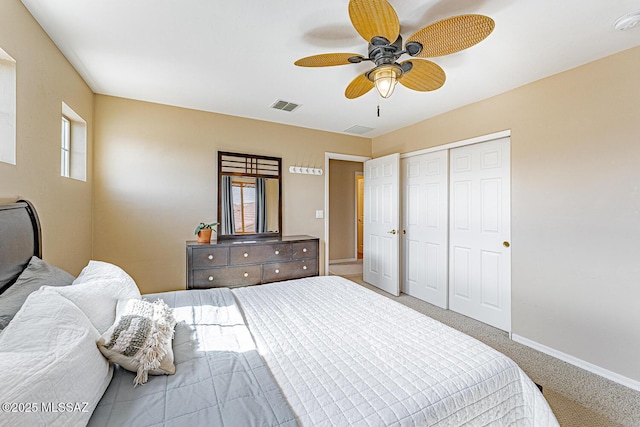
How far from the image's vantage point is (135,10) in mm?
1696

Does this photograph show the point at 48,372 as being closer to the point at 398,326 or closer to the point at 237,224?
the point at 398,326

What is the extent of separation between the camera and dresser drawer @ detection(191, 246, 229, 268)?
2865 mm

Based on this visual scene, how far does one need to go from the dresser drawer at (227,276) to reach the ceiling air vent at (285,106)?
1891 millimetres

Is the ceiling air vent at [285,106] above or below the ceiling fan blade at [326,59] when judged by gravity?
above

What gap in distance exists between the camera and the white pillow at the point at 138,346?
3.28 ft

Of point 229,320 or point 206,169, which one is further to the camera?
point 206,169

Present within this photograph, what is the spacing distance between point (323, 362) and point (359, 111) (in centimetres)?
298

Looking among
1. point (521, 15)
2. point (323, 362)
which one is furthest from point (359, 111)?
point (323, 362)

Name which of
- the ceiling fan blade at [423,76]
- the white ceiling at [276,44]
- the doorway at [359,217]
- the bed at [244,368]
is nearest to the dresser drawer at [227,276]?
the bed at [244,368]

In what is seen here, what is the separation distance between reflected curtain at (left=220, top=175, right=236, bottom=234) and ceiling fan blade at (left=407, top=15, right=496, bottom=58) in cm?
264

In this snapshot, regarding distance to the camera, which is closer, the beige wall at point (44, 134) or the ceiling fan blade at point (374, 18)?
the ceiling fan blade at point (374, 18)

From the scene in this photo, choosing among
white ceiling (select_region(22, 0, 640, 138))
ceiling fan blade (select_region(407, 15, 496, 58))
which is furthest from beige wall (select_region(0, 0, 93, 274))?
ceiling fan blade (select_region(407, 15, 496, 58))

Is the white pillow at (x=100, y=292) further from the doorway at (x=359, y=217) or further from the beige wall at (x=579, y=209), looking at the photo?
the doorway at (x=359, y=217)

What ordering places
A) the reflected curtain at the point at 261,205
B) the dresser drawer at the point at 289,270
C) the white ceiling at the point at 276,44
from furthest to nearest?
1. the reflected curtain at the point at 261,205
2. the dresser drawer at the point at 289,270
3. the white ceiling at the point at 276,44
